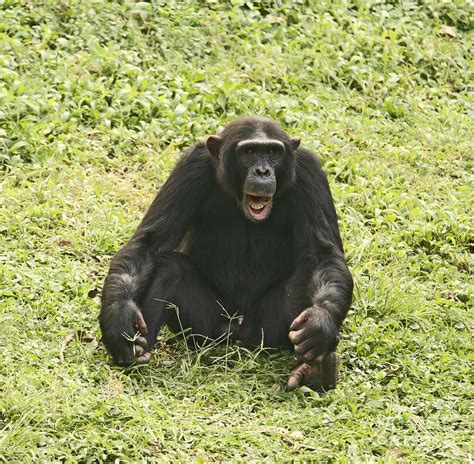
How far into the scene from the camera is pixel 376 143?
11539 millimetres

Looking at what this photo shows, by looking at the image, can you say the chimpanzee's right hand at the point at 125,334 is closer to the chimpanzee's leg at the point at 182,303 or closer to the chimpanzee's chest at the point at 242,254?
the chimpanzee's leg at the point at 182,303

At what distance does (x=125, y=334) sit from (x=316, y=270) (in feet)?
4.76

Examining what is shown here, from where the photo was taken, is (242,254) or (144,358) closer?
(144,358)

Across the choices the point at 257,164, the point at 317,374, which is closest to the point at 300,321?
the point at 317,374

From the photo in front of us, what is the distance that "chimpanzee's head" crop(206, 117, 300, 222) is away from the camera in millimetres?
7980

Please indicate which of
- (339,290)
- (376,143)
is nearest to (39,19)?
(376,143)

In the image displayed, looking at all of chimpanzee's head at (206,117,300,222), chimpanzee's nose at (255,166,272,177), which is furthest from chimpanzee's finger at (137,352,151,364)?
chimpanzee's nose at (255,166,272,177)

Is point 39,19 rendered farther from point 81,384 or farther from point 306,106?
point 81,384

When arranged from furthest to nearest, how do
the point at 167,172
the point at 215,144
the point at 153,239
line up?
the point at 167,172 → the point at 215,144 → the point at 153,239

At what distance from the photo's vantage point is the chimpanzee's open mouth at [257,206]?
8.03m

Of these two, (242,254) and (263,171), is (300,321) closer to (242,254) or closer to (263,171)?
(242,254)

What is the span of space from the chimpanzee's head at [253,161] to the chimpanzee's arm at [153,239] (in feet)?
0.61

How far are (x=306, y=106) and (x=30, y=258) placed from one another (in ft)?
13.5

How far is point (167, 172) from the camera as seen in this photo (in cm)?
1059
